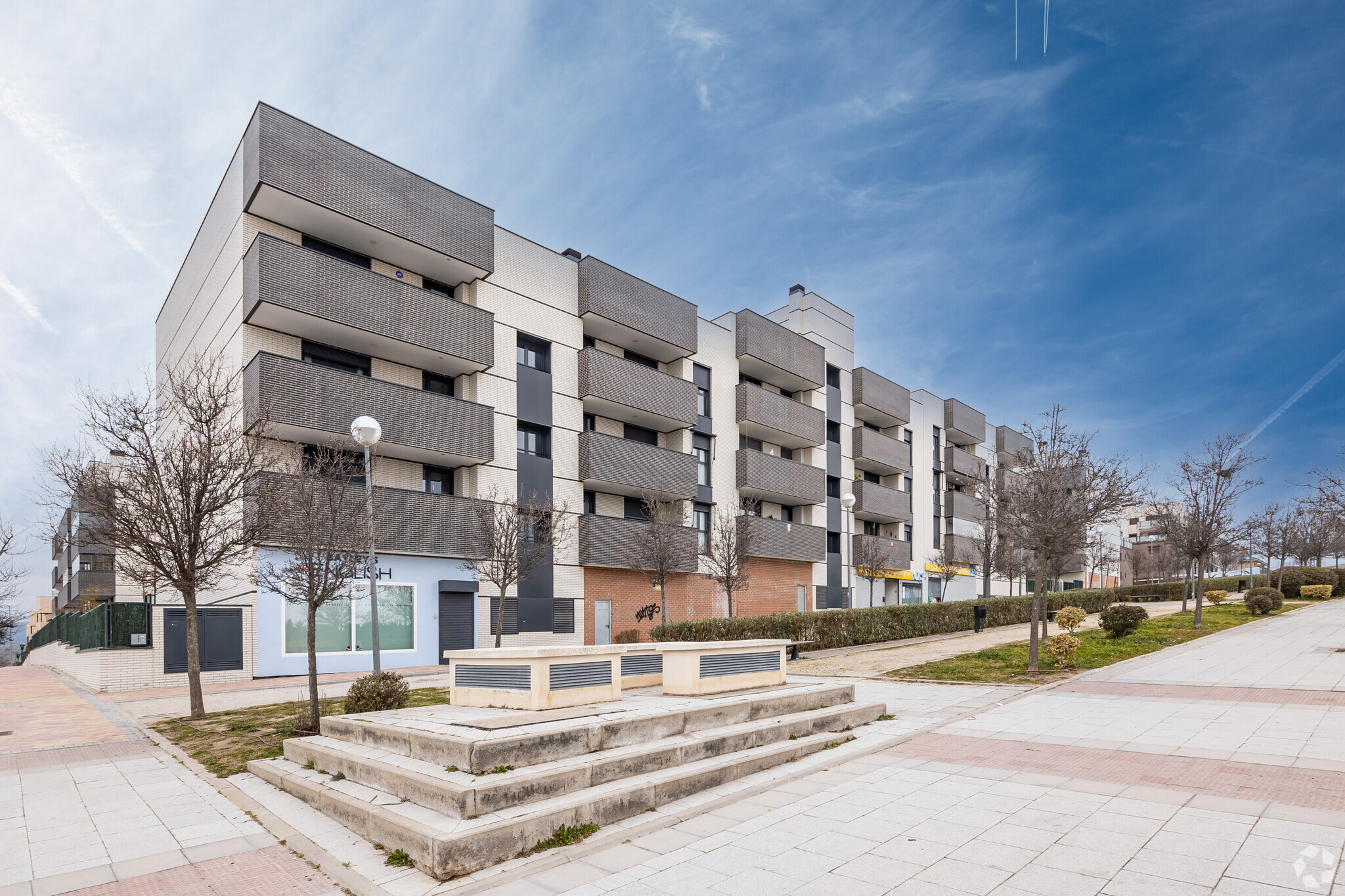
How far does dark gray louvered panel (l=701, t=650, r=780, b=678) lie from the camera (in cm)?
1053

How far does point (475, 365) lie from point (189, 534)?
42.1ft

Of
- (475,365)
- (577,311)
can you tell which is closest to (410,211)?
(475,365)

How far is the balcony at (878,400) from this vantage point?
149 feet

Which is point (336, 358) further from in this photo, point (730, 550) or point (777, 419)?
point (777, 419)

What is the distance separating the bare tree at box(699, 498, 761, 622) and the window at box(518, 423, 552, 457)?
7.56 m

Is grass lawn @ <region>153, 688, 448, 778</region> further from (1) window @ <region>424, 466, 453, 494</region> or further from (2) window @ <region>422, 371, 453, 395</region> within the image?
(2) window @ <region>422, 371, 453, 395</region>

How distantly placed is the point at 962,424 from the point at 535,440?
127 feet

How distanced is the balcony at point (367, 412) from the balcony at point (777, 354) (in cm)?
1615

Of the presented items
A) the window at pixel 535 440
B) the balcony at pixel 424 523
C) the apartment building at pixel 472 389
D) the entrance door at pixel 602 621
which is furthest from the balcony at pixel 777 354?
the balcony at pixel 424 523

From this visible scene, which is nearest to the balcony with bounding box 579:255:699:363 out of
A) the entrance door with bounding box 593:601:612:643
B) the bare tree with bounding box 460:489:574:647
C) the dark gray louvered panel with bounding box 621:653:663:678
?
the bare tree with bounding box 460:489:574:647

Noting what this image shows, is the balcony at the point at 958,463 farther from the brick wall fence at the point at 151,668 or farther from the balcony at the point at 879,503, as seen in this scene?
the brick wall fence at the point at 151,668

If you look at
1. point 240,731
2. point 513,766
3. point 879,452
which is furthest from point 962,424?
point 513,766

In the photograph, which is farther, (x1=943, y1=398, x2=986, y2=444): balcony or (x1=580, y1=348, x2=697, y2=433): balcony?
(x1=943, y1=398, x2=986, y2=444): balcony

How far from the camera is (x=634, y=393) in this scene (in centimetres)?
3056
